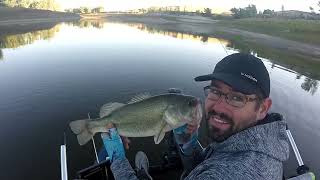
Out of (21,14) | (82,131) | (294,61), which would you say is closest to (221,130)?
(82,131)

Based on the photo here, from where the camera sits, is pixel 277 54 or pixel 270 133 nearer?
pixel 270 133

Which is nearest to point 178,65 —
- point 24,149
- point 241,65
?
point 24,149

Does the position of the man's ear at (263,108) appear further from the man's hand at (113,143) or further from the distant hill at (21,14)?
the distant hill at (21,14)

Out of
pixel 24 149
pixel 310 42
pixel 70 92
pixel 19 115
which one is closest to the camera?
pixel 24 149

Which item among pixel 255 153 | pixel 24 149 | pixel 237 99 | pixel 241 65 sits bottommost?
pixel 24 149

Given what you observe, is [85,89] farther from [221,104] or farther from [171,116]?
[221,104]

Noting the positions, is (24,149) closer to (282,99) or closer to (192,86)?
(192,86)

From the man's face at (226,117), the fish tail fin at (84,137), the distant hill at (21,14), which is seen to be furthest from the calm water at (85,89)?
the distant hill at (21,14)
